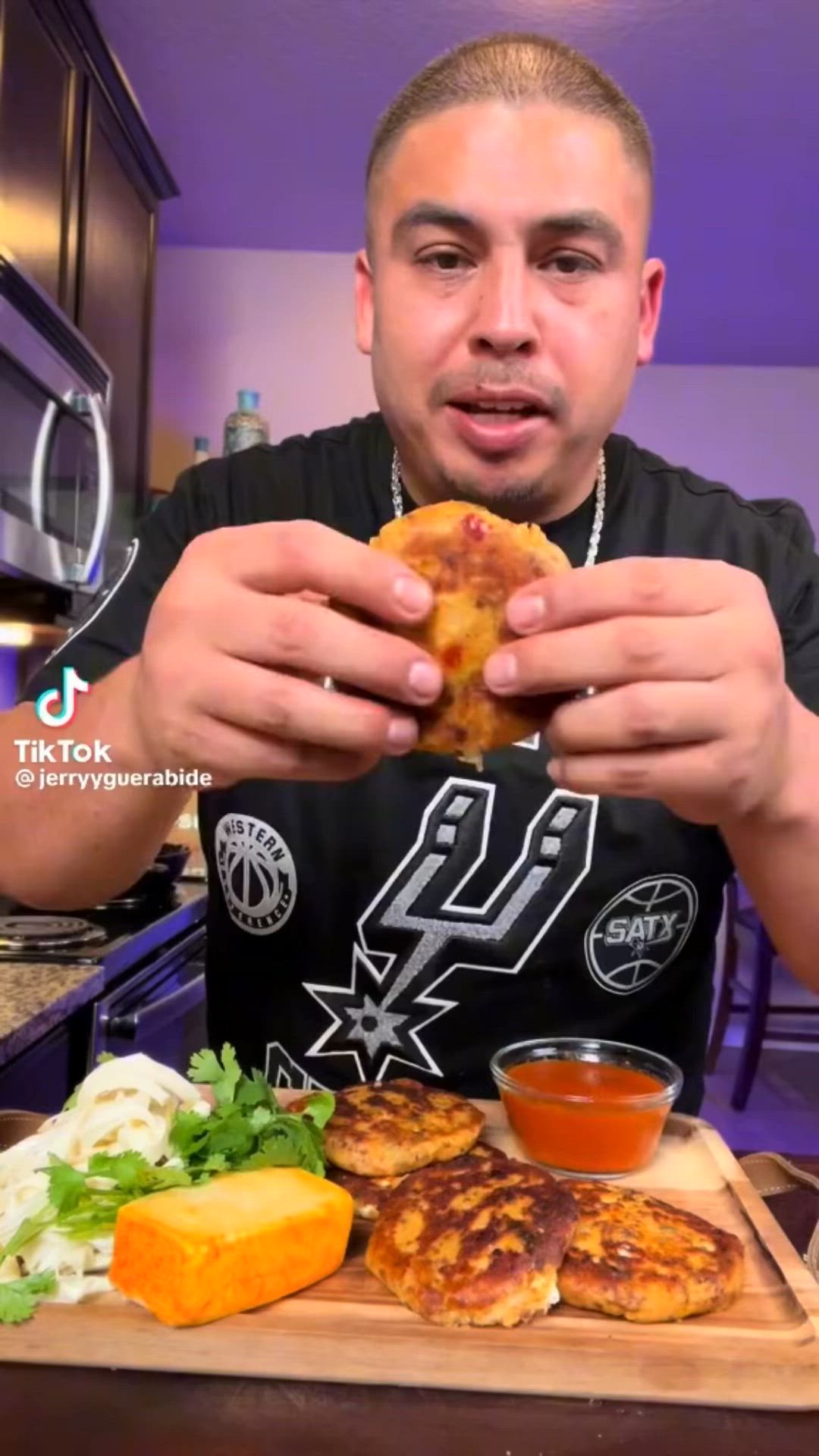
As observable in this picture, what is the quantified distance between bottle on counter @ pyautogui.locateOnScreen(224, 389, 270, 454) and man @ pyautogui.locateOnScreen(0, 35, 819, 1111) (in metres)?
2.33

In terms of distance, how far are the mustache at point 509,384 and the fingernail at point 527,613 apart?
42 cm

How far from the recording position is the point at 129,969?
2.15 meters

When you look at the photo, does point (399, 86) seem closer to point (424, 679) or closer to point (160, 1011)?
point (160, 1011)

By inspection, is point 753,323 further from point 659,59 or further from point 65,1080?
point 65,1080

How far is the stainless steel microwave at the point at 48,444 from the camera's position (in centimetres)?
214

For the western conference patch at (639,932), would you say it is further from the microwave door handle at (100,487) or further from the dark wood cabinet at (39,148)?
the dark wood cabinet at (39,148)

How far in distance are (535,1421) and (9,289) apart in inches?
80.1

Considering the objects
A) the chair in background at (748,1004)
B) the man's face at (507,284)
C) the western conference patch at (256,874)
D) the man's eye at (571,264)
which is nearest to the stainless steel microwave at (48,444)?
the western conference patch at (256,874)

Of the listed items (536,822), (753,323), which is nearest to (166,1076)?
(536,822)

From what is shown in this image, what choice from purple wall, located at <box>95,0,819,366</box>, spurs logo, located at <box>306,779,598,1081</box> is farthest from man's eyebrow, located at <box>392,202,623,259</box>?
purple wall, located at <box>95,0,819,366</box>

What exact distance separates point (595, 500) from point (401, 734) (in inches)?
29.7

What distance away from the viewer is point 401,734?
A: 73cm

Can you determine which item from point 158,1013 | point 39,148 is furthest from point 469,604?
point 39,148

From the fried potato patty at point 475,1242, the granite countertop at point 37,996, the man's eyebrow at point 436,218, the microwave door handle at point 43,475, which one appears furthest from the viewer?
the microwave door handle at point 43,475
